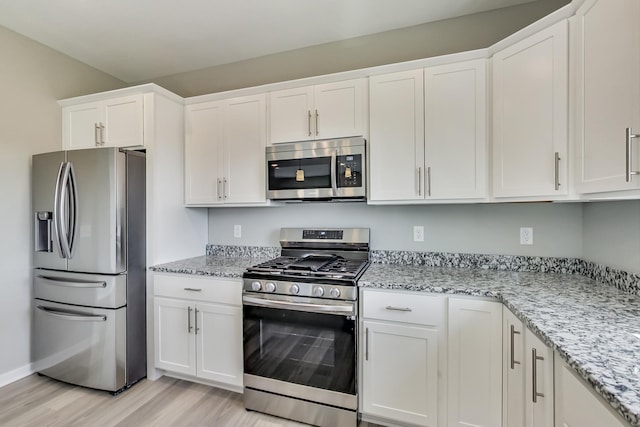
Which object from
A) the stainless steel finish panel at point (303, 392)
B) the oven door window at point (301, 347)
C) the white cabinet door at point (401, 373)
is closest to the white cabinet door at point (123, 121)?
the oven door window at point (301, 347)

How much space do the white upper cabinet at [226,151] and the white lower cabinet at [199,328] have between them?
72cm

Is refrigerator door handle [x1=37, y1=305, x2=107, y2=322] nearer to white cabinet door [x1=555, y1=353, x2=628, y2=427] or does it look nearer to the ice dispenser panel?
the ice dispenser panel

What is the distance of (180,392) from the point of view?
2271mm

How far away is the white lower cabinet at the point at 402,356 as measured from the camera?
1706mm

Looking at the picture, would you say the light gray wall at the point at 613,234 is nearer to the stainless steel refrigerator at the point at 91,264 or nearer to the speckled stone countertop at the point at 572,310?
the speckled stone countertop at the point at 572,310

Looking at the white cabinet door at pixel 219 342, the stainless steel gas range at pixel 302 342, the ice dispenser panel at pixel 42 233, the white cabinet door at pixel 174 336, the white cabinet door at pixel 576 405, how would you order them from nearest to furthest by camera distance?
the white cabinet door at pixel 576 405
the stainless steel gas range at pixel 302 342
the white cabinet door at pixel 219 342
the white cabinet door at pixel 174 336
the ice dispenser panel at pixel 42 233

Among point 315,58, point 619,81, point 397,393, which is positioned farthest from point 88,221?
point 619,81

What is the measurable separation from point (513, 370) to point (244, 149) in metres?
2.27

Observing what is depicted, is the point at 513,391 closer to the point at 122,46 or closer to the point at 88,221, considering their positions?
the point at 88,221

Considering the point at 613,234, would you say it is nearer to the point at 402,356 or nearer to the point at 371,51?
the point at 402,356

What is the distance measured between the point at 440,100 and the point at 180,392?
109 inches

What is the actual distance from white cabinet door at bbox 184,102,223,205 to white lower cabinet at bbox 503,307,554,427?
87.5 inches

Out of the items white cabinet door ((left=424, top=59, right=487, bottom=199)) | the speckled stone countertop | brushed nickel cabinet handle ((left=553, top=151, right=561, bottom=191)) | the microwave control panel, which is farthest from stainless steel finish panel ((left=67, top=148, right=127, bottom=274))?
brushed nickel cabinet handle ((left=553, top=151, right=561, bottom=191))

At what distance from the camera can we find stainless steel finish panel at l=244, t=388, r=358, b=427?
1.84 m
